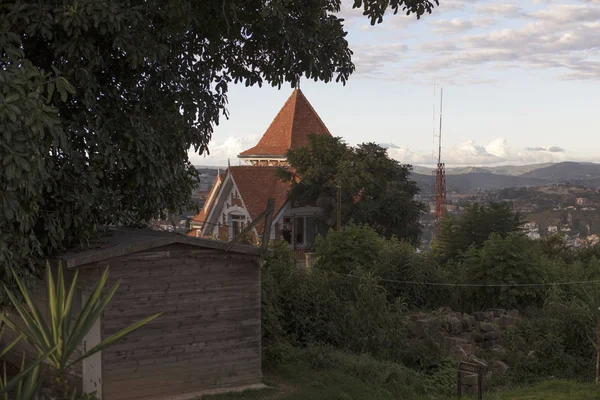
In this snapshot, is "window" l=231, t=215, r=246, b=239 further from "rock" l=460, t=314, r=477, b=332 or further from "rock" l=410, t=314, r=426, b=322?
"rock" l=460, t=314, r=477, b=332

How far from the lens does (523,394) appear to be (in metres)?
16.5

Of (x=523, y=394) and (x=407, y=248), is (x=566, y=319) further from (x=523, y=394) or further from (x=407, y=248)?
(x=407, y=248)

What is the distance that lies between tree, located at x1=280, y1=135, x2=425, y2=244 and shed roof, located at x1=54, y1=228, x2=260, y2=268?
943 inches

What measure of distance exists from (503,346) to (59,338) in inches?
736

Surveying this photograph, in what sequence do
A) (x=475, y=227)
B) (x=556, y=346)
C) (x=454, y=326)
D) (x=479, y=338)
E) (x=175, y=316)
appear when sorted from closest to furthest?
(x=175, y=316) < (x=556, y=346) < (x=479, y=338) < (x=454, y=326) < (x=475, y=227)

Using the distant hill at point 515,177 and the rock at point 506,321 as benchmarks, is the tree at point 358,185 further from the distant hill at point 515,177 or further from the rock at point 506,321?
the distant hill at point 515,177

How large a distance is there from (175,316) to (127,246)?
1829mm

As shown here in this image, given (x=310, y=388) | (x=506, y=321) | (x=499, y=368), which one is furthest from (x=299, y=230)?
(x=310, y=388)

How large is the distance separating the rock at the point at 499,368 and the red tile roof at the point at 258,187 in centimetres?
2231

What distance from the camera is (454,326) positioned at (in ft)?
74.5

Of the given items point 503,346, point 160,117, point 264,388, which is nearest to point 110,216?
point 160,117

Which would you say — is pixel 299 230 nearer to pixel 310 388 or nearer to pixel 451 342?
pixel 451 342

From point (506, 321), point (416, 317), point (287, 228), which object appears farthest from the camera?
point (287, 228)

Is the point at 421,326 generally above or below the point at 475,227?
below
